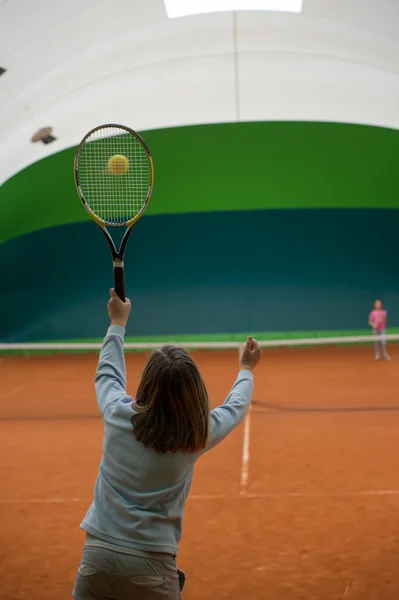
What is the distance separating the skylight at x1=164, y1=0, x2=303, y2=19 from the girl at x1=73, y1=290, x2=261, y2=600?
1024cm

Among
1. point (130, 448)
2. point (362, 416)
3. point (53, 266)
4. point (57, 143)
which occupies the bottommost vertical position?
point (130, 448)

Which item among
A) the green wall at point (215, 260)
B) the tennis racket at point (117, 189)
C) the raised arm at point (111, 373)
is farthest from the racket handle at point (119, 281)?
the green wall at point (215, 260)

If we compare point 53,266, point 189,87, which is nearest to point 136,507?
point 189,87

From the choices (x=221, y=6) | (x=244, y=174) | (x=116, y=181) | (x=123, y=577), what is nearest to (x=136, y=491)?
(x=123, y=577)

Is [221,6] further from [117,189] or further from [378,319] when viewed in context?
[117,189]

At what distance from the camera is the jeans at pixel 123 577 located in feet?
5.98

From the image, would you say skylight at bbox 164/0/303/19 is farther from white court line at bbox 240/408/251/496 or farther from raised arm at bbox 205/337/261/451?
raised arm at bbox 205/337/261/451

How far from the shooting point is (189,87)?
43.8 ft

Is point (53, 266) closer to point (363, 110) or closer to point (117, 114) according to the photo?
point (117, 114)

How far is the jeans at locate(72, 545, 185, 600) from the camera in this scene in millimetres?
1824

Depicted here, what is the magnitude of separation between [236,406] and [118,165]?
10.4ft

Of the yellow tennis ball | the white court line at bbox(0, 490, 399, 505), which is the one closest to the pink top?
the white court line at bbox(0, 490, 399, 505)

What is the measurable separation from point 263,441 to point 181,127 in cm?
922

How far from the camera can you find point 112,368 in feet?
7.10
